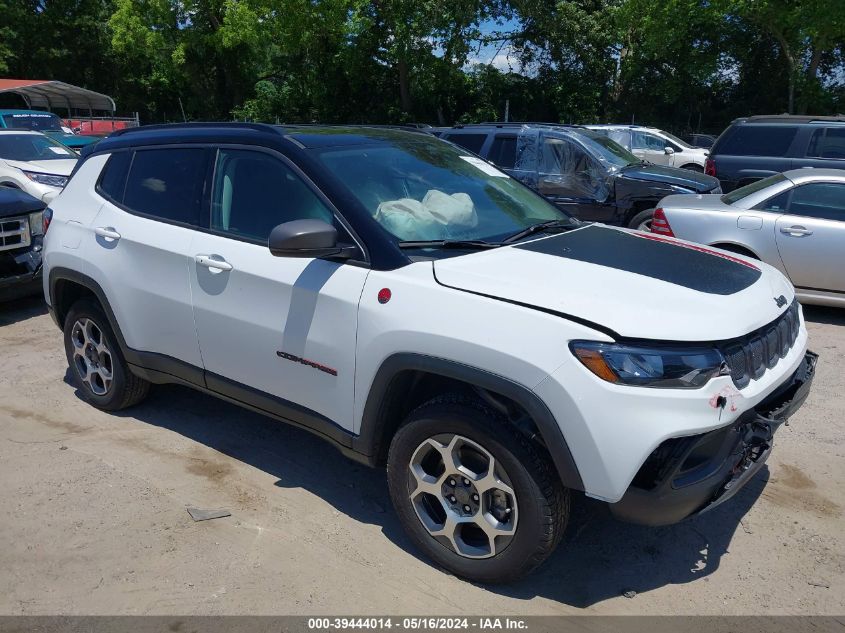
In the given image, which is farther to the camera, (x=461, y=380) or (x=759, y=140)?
(x=759, y=140)

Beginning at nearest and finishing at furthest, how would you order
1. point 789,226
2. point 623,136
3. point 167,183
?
1. point 167,183
2. point 789,226
3. point 623,136

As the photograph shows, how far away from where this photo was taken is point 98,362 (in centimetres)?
480

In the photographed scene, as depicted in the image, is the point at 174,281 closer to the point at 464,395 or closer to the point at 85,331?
the point at 85,331

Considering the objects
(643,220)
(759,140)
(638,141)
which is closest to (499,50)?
(638,141)

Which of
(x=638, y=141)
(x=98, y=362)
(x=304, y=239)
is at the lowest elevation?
(x=638, y=141)

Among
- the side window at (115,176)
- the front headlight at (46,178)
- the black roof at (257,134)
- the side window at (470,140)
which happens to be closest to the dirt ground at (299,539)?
the side window at (115,176)

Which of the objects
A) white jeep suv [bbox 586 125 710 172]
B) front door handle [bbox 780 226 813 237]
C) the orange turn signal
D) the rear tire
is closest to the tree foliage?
white jeep suv [bbox 586 125 710 172]

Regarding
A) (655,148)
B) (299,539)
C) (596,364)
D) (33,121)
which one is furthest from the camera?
(655,148)

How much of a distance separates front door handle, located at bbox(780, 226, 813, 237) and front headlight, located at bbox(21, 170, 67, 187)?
9158 millimetres

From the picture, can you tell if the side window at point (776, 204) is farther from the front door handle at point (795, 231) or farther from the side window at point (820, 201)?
the front door handle at point (795, 231)

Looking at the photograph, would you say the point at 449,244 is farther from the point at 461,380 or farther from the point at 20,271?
the point at 20,271

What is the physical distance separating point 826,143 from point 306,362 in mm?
10123

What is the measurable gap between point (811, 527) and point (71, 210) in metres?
4.59

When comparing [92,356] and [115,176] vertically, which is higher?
[115,176]
